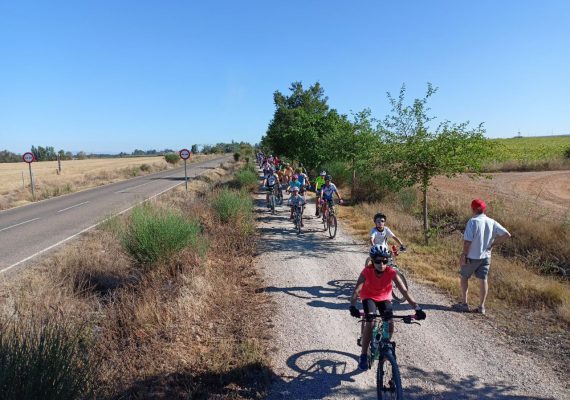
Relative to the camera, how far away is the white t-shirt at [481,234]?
6.43 metres

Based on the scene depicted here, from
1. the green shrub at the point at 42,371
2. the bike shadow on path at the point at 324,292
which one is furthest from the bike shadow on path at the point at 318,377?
the green shrub at the point at 42,371

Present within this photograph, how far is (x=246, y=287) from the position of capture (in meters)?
7.68

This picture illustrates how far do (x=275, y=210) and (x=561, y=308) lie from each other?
11742 millimetres

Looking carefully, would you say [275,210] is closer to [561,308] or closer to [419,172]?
[419,172]

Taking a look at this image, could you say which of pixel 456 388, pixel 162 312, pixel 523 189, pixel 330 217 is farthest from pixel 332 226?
pixel 523 189

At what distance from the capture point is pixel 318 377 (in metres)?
4.71

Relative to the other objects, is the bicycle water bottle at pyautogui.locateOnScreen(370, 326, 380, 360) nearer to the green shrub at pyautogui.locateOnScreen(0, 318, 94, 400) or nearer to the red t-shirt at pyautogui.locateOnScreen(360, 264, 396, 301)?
the red t-shirt at pyautogui.locateOnScreen(360, 264, 396, 301)

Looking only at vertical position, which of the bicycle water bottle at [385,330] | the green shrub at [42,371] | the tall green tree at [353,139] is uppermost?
the tall green tree at [353,139]

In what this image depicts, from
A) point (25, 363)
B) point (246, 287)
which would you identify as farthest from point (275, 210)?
point (25, 363)

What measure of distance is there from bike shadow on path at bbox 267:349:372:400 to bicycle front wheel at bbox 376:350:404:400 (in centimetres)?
40

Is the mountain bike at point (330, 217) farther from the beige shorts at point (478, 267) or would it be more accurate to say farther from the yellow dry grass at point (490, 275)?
the beige shorts at point (478, 267)

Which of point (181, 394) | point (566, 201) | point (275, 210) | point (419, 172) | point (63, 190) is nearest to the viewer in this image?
point (181, 394)

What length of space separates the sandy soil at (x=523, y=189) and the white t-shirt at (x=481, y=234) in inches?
516

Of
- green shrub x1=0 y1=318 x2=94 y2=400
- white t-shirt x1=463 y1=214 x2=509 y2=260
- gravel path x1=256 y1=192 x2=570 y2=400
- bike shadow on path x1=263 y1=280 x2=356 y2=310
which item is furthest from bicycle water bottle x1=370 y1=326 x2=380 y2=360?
Answer: green shrub x1=0 y1=318 x2=94 y2=400
